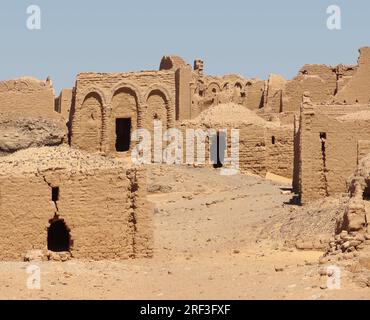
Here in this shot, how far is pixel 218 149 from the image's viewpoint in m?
37.4

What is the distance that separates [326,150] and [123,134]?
16.5 m

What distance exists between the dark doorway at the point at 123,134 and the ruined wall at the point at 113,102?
56 centimetres

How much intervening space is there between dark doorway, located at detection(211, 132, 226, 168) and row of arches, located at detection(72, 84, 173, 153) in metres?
2.68

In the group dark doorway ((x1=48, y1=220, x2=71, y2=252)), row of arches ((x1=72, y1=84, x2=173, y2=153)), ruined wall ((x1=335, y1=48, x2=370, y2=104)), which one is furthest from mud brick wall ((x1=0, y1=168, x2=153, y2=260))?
ruined wall ((x1=335, y1=48, x2=370, y2=104))

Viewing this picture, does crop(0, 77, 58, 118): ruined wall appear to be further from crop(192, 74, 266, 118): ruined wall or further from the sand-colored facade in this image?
crop(192, 74, 266, 118): ruined wall

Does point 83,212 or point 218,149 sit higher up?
point 83,212

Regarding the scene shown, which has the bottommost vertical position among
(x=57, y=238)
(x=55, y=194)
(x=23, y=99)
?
(x=57, y=238)

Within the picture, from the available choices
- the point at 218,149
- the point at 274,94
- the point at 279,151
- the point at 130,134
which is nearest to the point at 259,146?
the point at 279,151

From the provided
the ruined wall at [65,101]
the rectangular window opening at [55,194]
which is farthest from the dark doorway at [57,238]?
the ruined wall at [65,101]

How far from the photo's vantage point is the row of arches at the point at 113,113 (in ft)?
128

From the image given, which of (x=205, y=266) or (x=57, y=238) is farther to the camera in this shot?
(x=57, y=238)

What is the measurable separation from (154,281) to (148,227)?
3.06m

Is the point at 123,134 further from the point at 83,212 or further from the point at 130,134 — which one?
the point at 83,212

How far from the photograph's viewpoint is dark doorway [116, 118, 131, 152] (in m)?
40.1
